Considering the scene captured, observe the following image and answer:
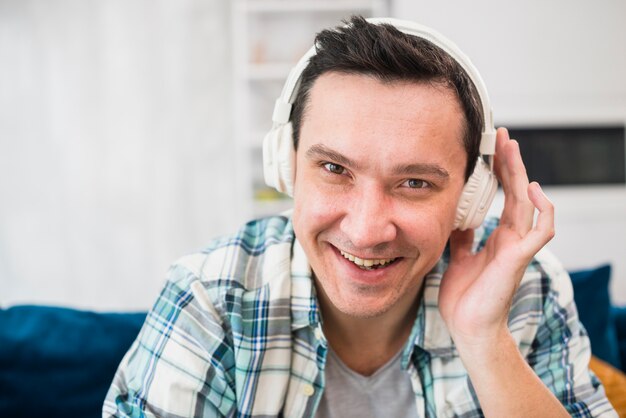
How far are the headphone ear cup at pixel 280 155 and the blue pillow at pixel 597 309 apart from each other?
44.6 inches

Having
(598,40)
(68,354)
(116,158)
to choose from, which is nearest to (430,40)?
(68,354)

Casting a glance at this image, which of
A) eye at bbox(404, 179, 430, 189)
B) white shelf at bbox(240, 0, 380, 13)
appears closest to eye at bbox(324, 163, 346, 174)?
eye at bbox(404, 179, 430, 189)

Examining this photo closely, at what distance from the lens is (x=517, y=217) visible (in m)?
1.11

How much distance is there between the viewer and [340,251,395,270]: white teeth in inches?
38.8

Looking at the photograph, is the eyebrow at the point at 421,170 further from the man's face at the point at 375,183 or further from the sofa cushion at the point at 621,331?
the sofa cushion at the point at 621,331

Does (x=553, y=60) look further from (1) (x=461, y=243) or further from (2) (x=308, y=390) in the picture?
(2) (x=308, y=390)

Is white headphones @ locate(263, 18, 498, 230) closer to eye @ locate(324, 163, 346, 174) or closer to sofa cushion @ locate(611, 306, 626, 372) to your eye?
eye @ locate(324, 163, 346, 174)

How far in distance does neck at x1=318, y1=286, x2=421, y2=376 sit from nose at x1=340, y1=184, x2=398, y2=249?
0.27m

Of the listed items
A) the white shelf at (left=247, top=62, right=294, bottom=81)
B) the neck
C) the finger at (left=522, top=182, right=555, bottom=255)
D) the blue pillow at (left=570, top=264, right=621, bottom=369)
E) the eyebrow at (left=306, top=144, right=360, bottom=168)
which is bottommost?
the blue pillow at (left=570, top=264, right=621, bottom=369)

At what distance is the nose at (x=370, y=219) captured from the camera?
921 mm

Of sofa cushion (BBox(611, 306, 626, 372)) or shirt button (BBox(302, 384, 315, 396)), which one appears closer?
shirt button (BBox(302, 384, 315, 396))

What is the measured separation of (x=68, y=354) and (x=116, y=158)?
2255 mm

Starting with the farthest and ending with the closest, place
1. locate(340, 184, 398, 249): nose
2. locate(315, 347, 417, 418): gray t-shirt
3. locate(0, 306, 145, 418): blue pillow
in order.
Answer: locate(0, 306, 145, 418): blue pillow → locate(315, 347, 417, 418): gray t-shirt → locate(340, 184, 398, 249): nose

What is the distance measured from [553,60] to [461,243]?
2.32m
